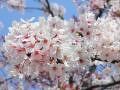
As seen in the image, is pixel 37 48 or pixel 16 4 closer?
pixel 37 48

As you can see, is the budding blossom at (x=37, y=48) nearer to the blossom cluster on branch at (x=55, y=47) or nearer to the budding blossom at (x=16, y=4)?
the blossom cluster on branch at (x=55, y=47)

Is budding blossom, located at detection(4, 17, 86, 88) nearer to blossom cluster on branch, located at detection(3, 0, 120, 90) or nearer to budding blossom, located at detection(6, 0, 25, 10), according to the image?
blossom cluster on branch, located at detection(3, 0, 120, 90)

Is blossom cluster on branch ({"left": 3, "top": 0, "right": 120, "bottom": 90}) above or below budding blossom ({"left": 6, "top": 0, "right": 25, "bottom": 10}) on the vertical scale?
below

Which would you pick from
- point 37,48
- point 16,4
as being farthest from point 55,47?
point 16,4

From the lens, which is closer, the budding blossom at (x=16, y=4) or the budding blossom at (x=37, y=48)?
the budding blossom at (x=37, y=48)

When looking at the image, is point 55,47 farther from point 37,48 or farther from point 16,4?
point 16,4

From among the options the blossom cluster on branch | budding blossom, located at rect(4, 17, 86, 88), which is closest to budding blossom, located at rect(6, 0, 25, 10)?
the blossom cluster on branch

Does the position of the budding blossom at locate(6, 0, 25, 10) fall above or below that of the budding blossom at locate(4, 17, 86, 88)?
above

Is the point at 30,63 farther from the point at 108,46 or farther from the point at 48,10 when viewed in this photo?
the point at 48,10

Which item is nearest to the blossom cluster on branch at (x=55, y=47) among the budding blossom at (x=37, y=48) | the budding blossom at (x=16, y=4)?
the budding blossom at (x=37, y=48)

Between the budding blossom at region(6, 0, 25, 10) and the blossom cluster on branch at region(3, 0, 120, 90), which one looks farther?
the budding blossom at region(6, 0, 25, 10)

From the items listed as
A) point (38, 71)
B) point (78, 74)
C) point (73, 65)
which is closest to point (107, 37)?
point (73, 65)

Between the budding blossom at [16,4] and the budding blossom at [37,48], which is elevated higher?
the budding blossom at [16,4]

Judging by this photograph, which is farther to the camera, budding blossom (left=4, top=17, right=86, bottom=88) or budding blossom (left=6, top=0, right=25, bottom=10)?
budding blossom (left=6, top=0, right=25, bottom=10)
